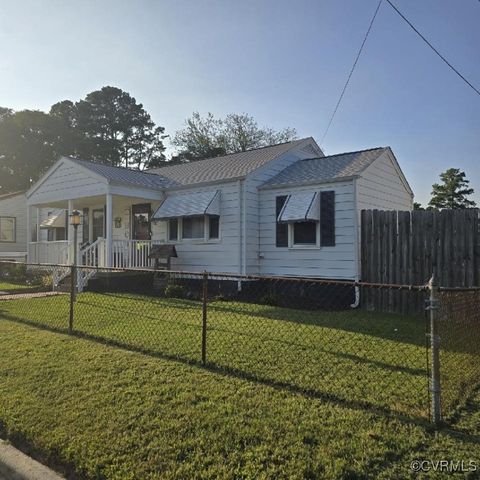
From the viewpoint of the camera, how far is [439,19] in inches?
336

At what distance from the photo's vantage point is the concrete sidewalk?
3.11 metres

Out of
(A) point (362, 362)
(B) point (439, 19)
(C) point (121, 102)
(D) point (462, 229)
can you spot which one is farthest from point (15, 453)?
(C) point (121, 102)

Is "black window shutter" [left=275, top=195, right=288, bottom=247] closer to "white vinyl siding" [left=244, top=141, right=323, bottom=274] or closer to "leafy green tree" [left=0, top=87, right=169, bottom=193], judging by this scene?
"white vinyl siding" [left=244, top=141, right=323, bottom=274]

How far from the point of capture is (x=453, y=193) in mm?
39406

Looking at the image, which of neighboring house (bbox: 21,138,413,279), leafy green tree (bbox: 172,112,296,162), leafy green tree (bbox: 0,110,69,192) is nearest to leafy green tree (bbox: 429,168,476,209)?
leafy green tree (bbox: 172,112,296,162)

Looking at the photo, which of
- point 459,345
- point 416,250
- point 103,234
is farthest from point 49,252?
point 459,345

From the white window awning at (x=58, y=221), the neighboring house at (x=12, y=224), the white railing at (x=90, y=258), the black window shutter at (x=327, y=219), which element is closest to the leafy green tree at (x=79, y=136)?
the neighboring house at (x=12, y=224)

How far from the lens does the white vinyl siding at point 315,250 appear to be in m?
11.5

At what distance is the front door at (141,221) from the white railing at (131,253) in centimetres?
112

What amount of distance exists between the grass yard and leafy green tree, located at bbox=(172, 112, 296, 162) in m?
32.5

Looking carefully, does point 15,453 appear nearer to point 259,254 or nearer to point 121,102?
point 259,254

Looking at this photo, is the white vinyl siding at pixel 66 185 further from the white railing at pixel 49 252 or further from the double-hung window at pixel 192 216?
the double-hung window at pixel 192 216

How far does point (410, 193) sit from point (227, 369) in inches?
488

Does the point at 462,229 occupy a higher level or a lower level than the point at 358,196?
lower
